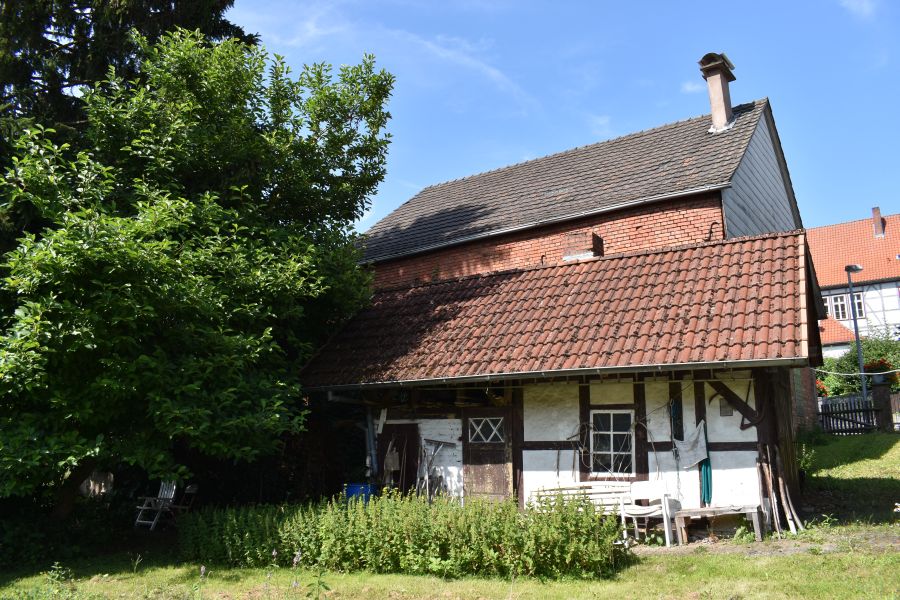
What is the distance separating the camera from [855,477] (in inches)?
585

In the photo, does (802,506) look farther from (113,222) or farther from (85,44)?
(85,44)

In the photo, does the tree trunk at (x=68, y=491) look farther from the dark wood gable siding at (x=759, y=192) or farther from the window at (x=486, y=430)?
the dark wood gable siding at (x=759, y=192)

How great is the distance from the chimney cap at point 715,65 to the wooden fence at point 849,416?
11984 millimetres

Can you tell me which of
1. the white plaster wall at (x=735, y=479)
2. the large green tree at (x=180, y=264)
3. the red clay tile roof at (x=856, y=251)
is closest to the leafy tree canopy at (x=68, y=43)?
the large green tree at (x=180, y=264)

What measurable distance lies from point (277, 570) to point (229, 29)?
13.8m

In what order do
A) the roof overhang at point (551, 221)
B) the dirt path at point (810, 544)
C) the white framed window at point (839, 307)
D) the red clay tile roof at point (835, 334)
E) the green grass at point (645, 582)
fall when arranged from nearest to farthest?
the green grass at point (645, 582) < the dirt path at point (810, 544) < the roof overhang at point (551, 221) < the red clay tile roof at point (835, 334) < the white framed window at point (839, 307)

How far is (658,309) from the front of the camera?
36.6 ft

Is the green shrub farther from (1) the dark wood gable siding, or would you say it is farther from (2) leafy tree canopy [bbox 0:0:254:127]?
(2) leafy tree canopy [bbox 0:0:254:127]

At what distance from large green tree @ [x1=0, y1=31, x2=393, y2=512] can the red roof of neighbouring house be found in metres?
32.9

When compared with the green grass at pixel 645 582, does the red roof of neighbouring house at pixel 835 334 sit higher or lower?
higher

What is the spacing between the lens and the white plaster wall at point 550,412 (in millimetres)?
11125

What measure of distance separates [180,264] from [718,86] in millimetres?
14173

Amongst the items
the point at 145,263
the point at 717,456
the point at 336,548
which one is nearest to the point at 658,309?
the point at 717,456

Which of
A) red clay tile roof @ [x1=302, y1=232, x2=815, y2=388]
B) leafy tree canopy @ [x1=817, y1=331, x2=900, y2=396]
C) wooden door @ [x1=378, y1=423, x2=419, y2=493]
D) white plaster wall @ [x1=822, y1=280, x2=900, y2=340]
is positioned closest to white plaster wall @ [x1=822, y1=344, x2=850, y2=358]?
white plaster wall @ [x1=822, y1=280, x2=900, y2=340]
